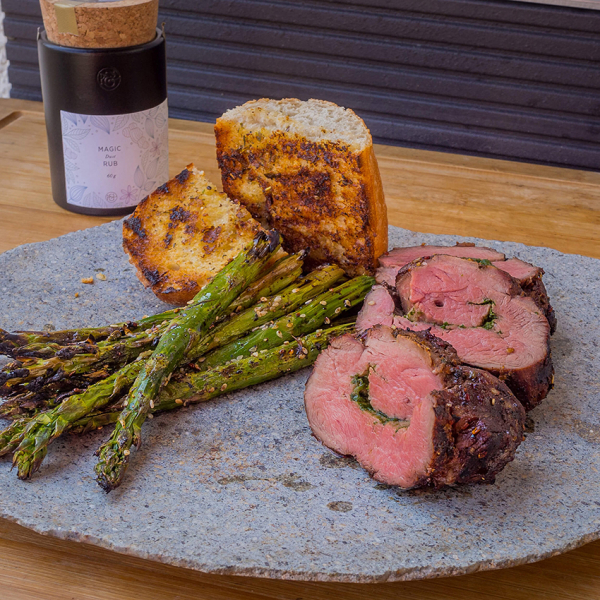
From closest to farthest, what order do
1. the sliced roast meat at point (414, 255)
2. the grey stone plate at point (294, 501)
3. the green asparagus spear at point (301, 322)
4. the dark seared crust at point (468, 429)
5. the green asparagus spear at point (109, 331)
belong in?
the grey stone plate at point (294, 501) → the dark seared crust at point (468, 429) → the green asparagus spear at point (109, 331) → the green asparagus spear at point (301, 322) → the sliced roast meat at point (414, 255)

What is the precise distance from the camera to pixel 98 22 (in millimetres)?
3154

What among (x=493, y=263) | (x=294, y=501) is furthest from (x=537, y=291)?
(x=294, y=501)

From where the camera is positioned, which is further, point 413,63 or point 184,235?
point 413,63

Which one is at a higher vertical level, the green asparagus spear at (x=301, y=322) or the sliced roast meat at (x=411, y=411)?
the sliced roast meat at (x=411, y=411)

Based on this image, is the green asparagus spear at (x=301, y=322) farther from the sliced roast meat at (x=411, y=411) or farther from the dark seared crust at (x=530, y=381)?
the dark seared crust at (x=530, y=381)

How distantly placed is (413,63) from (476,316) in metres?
3.73

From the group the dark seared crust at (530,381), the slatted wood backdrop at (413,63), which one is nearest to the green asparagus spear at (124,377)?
the dark seared crust at (530,381)

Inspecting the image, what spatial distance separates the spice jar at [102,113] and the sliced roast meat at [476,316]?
1.53 m

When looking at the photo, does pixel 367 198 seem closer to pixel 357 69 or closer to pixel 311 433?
pixel 311 433

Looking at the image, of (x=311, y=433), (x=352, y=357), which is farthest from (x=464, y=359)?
(x=311, y=433)

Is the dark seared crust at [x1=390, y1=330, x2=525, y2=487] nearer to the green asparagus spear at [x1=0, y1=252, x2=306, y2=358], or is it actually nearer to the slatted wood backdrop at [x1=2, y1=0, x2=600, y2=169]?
the green asparagus spear at [x1=0, y1=252, x2=306, y2=358]

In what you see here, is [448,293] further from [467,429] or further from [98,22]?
[98,22]

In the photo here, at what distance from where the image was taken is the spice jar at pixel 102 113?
3.26 m

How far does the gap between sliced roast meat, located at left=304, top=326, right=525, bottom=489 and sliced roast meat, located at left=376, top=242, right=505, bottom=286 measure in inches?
24.9
